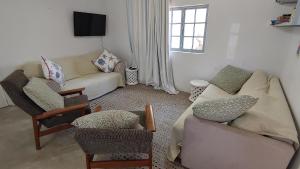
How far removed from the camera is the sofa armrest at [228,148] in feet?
3.64

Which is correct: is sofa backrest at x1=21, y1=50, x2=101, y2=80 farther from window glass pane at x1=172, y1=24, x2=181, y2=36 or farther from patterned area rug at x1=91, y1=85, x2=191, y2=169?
window glass pane at x1=172, y1=24, x2=181, y2=36

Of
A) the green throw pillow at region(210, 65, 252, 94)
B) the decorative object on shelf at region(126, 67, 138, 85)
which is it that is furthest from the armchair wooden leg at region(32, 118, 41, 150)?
the green throw pillow at region(210, 65, 252, 94)

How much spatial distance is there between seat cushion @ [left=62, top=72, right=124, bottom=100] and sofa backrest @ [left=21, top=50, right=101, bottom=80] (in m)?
0.16

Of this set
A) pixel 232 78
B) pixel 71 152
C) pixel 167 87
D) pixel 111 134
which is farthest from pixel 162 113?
pixel 111 134

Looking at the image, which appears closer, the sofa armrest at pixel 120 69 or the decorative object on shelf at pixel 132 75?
the sofa armrest at pixel 120 69

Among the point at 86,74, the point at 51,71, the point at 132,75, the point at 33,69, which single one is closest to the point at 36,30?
the point at 33,69

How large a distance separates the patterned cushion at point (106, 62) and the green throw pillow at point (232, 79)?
7.16 ft

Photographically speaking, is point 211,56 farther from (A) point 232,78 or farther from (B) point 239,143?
(B) point 239,143

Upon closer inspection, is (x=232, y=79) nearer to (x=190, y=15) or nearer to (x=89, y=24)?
(x=190, y=15)

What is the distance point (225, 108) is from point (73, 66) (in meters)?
3.10

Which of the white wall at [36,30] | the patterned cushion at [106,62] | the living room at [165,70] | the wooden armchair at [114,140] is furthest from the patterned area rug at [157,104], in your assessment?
the white wall at [36,30]

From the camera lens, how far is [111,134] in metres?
1.11

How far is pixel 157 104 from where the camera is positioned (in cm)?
300

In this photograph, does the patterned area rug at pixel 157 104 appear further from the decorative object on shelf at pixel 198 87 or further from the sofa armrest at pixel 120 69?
the sofa armrest at pixel 120 69
